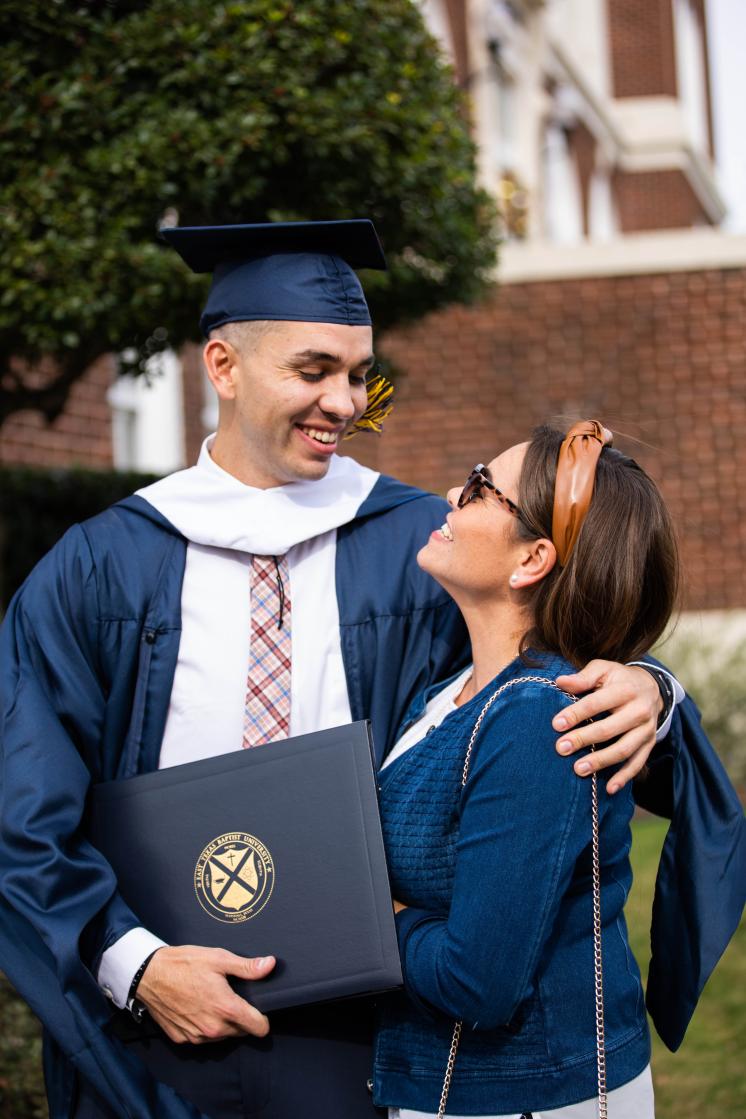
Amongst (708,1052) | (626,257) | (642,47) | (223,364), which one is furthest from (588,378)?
(642,47)

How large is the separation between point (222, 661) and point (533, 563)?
2.19ft

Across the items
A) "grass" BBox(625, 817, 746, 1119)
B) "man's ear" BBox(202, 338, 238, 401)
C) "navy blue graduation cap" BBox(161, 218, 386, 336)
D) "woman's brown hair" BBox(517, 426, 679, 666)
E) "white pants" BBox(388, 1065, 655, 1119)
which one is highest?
"navy blue graduation cap" BBox(161, 218, 386, 336)

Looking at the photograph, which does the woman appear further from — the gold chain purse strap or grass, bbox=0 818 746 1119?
grass, bbox=0 818 746 1119

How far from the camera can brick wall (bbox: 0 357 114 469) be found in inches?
325

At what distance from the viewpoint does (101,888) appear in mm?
2305

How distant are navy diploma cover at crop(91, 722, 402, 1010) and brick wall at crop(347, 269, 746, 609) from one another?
896cm

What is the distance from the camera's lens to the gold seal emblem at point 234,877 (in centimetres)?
227

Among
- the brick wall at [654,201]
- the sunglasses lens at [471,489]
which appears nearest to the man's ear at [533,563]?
the sunglasses lens at [471,489]

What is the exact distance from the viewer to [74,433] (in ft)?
29.2

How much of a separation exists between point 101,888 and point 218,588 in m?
0.64

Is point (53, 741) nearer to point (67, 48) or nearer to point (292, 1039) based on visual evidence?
point (292, 1039)

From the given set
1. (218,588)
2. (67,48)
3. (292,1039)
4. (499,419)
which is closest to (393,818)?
(292,1039)

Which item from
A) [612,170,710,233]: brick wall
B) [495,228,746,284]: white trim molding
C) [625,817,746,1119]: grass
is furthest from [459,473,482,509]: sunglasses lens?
[612,170,710,233]: brick wall

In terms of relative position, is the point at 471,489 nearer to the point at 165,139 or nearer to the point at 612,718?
the point at 612,718
